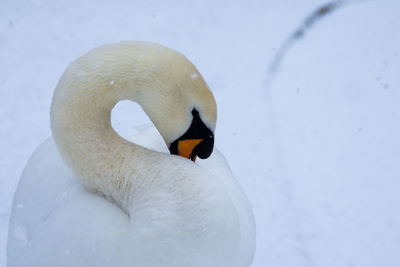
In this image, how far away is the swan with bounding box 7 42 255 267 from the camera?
4.51ft

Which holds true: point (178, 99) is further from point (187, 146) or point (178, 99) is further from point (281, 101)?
point (281, 101)


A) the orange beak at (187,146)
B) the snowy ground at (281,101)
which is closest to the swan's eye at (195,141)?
the orange beak at (187,146)

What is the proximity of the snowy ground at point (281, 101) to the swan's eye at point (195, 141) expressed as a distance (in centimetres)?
105

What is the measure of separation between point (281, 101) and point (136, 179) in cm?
201

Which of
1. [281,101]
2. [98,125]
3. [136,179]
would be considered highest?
[98,125]

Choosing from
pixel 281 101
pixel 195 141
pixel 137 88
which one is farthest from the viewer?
pixel 281 101

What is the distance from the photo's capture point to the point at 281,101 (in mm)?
3316

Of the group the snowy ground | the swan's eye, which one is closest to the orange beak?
the swan's eye

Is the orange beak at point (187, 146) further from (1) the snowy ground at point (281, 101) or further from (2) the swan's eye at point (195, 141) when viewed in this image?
(1) the snowy ground at point (281, 101)

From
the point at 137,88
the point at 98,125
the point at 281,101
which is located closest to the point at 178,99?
the point at 137,88

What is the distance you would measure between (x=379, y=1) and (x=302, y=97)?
1.37 meters

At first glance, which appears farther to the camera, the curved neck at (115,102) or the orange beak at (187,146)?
the orange beak at (187,146)

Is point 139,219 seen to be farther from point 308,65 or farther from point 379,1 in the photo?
point 379,1

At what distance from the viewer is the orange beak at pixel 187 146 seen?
5.08 feet
